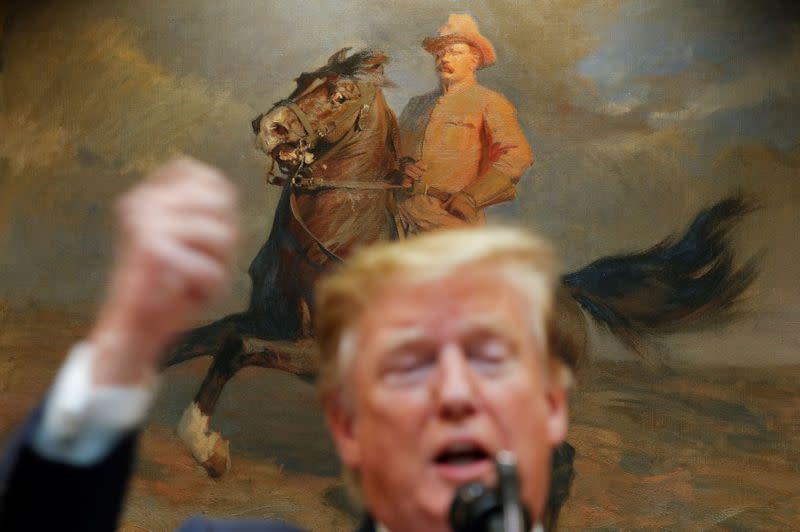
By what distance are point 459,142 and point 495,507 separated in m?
7.44

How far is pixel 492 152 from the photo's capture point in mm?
8633

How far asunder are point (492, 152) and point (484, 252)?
6967 millimetres

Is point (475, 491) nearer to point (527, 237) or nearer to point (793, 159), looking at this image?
point (527, 237)

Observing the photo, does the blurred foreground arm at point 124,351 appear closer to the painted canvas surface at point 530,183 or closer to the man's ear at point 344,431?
the man's ear at point 344,431

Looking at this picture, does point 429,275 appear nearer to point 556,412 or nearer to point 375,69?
point 556,412

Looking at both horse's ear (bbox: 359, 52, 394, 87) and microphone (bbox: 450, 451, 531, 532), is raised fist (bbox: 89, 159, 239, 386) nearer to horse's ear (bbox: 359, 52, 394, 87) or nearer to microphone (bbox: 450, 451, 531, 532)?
microphone (bbox: 450, 451, 531, 532)

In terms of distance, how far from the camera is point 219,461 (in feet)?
27.0

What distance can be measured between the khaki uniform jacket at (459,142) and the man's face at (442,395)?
6816mm

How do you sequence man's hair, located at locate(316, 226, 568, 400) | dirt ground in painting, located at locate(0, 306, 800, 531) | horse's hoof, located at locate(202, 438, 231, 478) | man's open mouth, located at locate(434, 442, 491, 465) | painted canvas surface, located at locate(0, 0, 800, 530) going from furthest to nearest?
1. horse's hoof, located at locate(202, 438, 231, 478)
2. painted canvas surface, located at locate(0, 0, 800, 530)
3. dirt ground in painting, located at locate(0, 306, 800, 531)
4. man's hair, located at locate(316, 226, 568, 400)
5. man's open mouth, located at locate(434, 442, 491, 465)

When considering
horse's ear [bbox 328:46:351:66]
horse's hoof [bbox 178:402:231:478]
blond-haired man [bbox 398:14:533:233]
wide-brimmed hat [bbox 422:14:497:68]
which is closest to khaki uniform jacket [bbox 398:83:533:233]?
blond-haired man [bbox 398:14:533:233]

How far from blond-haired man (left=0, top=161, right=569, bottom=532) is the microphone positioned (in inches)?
3.5

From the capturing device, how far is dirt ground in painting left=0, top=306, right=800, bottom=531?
25.4 ft

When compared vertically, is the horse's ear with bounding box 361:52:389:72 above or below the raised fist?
below

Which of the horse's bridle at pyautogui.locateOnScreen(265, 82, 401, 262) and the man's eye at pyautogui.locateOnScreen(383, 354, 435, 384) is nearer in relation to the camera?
the man's eye at pyautogui.locateOnScreen(383, 354, 435, 384)
